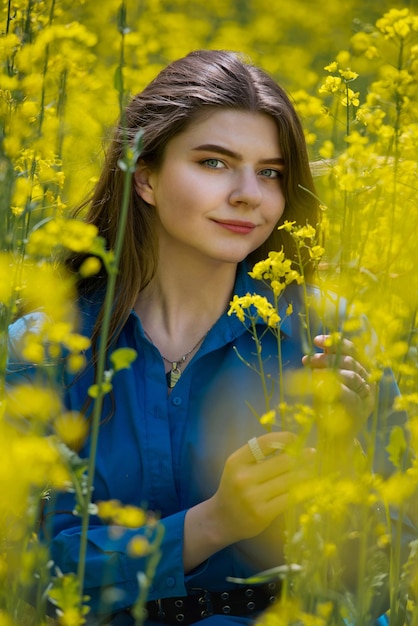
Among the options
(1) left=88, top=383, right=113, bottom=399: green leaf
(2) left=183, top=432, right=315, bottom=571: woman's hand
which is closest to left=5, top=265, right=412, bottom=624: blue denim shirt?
(2) left=183, top=432, right=315, bottom=571: woman's hand

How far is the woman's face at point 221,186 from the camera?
2.00 m

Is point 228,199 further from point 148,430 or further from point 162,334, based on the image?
point 148,430

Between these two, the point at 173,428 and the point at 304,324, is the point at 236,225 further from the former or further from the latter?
the point at 304,324

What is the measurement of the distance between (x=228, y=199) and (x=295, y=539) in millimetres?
896

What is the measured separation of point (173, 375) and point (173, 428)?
0.11m

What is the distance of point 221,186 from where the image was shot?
1999 mm

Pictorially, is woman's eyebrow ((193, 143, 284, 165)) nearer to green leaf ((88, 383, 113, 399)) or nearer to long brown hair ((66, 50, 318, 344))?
long brown hair ((66, 50, 318, 344))

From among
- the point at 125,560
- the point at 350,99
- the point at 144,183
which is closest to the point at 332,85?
the point at 350,99

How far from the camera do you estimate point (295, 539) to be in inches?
49.2

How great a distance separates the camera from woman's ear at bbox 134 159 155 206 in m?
2.21

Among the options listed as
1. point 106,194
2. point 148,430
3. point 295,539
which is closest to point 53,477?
point 295,539

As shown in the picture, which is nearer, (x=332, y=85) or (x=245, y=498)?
(x=245, y=498)

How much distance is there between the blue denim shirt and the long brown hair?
5.8 inches

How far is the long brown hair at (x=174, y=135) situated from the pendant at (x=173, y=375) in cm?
14
